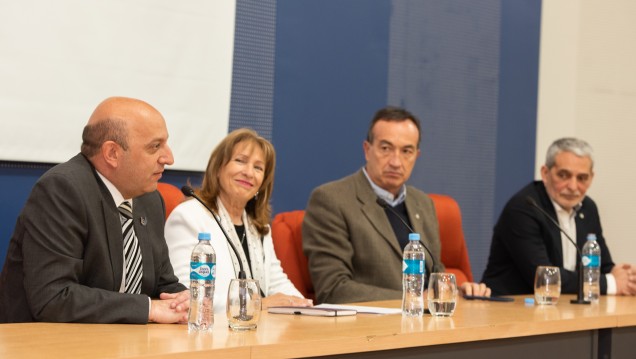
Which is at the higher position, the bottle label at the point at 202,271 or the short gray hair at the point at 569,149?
the short gray hair at the point at 569,149

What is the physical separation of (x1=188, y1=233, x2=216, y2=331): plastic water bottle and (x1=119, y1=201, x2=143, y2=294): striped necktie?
1.36 ft

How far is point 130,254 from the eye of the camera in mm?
2697

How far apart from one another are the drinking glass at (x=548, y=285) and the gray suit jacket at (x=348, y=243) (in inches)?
19.9

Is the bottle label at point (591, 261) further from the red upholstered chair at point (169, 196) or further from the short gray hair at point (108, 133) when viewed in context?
the short gray hair at point (108, 133)

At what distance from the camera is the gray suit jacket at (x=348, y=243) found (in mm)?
3824

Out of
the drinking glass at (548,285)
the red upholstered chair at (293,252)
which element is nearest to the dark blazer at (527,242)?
the drinking glass at (548,285)

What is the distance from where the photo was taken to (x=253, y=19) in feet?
14.4

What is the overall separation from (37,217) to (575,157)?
9.27 ft

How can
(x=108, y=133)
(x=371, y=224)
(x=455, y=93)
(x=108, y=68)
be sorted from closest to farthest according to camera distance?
(x=108, y=133) < (x=108, y=68) < (x=371, y=224) < (x=455, y=93)

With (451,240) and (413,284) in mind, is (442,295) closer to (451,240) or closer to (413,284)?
(413,284)

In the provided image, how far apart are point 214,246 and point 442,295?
98cm

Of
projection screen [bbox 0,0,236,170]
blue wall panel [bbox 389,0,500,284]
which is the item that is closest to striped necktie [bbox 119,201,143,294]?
projection screen [bbox 0,0,236,170]

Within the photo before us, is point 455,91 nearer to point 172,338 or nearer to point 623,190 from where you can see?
point 623,190

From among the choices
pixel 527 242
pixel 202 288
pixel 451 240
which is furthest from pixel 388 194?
pixel 202 288
